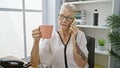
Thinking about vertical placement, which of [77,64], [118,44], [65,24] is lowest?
[77,64]

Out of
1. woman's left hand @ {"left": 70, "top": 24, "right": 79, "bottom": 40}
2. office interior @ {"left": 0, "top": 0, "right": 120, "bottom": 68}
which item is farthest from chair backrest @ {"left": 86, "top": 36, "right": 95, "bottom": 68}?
office interior @ {"left": 0, "top": 0, "right": 120, "bottom": 68}

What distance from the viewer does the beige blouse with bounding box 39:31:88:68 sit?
1.48 meters

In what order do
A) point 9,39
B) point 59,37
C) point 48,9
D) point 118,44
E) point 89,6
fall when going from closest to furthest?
point 59,37 → point 118,44 → point 9,39 → point 89,6 → point 48,9

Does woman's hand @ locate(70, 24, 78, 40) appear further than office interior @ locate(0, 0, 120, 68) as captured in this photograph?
No

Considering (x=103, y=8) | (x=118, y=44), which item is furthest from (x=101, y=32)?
(x=118, y=44)

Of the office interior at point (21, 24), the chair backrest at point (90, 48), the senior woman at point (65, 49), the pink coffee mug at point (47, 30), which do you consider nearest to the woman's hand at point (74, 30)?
the senior woman at point (65, 49)

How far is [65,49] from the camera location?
4.94 feet

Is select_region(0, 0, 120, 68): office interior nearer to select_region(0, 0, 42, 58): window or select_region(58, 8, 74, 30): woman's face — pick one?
select_region(0, 0, 42, 58): window

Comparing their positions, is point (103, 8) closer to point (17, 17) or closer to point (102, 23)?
point (102, 23)

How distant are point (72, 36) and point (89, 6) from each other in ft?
3.94

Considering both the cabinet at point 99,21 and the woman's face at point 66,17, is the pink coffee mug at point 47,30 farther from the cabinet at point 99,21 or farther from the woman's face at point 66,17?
the cabinet at point 99,21

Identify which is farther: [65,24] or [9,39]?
[9,39]

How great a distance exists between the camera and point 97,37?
247 centimetres

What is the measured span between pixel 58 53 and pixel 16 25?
0.96 meters
